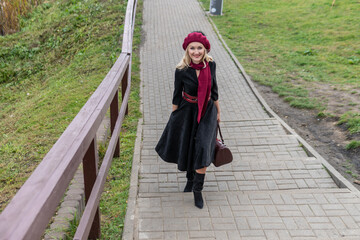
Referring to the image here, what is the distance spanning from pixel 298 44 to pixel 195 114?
8.63m

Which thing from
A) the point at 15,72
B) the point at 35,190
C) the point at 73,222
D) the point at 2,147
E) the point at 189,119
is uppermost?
the point at 35,190

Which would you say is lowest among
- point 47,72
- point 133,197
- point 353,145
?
point 47,72

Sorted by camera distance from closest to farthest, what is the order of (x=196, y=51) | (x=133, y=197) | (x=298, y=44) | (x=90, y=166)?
(x=90, y=166) → (x=196, y=51) → (x=133, y=197) → (x=298, y=44)

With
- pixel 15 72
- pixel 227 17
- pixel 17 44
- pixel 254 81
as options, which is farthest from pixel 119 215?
pixel 227 17

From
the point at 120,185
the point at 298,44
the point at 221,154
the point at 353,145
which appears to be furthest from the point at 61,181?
the point at 298,44

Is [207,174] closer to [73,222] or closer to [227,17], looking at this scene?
[73,222]

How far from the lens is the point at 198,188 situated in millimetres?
4109

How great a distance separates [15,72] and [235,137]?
830 centimetres

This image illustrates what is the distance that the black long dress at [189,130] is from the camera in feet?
13.1

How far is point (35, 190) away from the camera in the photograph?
72.9 inches

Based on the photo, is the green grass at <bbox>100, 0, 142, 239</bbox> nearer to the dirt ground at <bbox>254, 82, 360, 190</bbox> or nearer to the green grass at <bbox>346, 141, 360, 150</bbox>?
the dirt ground at <bbox>254, 82, 360, 190</bbox>

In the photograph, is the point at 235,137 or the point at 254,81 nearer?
the point at 235,137

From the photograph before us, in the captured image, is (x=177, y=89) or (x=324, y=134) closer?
(x=177, y=89)

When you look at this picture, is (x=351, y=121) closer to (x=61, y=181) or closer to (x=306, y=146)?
(x=306, y=146)
